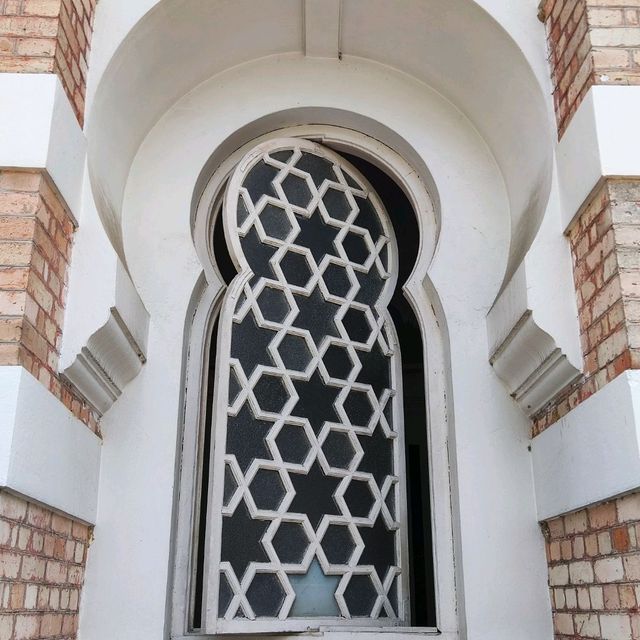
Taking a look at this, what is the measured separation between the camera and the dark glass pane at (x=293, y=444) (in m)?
3.78

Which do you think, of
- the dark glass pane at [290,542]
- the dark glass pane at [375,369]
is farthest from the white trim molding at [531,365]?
the dark glass pane at [290,542]

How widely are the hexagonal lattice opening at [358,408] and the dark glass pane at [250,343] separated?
42cm

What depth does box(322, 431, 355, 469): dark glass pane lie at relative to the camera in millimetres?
3850

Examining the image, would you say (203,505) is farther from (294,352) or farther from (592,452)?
(592,452)

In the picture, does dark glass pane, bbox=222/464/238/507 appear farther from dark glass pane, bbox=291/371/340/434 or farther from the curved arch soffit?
the curved arch soffit

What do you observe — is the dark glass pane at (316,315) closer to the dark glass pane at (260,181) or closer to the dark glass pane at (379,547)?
the dark glass pane at (260,181)

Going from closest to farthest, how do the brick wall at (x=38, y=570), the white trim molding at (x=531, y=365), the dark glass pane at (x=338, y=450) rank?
the brick wall at (x=38, y=570), the white trim molding at (x=531, y=365), the dark glass pane at (x=338, y=450)

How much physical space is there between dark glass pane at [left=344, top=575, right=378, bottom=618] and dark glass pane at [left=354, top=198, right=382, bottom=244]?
171 cm

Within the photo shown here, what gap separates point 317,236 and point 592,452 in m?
1.83

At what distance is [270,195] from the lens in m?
4.25

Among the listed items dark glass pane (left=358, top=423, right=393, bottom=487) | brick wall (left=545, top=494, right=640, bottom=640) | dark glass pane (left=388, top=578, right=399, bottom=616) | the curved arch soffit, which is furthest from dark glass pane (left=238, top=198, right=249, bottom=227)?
brick wall (left=545, top=494, right=640, bottom=640)

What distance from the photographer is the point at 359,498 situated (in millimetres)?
3840

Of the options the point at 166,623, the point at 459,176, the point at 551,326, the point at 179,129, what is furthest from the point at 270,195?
the point at 166,623

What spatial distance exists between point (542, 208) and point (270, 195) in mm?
1376
